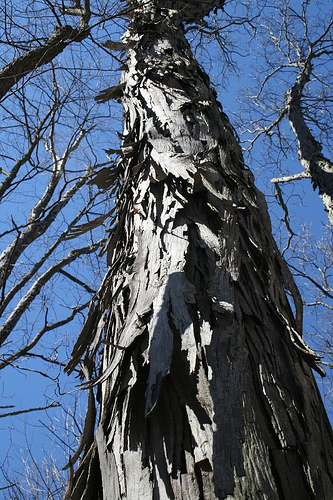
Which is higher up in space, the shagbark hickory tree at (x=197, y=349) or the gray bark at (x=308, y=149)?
the gray bark at (x=308, y=149)

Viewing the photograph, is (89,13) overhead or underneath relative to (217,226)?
overhead

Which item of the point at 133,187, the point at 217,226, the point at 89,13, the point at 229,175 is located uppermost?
the point at 89,13

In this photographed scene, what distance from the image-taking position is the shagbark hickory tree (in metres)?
0.89

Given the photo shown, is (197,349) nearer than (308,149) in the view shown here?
Yes

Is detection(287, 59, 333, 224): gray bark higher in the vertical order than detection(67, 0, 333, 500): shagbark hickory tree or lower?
higher

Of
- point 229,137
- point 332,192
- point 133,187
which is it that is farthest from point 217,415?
point 332,192

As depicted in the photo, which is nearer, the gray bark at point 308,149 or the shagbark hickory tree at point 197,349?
the shagbark hickory tree at point 197,349

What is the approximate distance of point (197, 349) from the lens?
42.8 inches

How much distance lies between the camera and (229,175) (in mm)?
1711

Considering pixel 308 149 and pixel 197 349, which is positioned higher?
pixel 308 149

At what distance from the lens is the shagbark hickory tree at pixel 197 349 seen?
0.89 meters

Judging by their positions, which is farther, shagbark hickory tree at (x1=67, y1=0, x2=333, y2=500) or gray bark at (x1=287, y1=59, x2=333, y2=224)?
gray bark at (x1=287, y1=59, x2=333, y2=224)

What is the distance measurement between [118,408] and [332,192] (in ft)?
18.2

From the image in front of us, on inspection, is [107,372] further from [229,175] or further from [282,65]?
[282,65]
